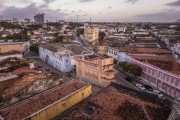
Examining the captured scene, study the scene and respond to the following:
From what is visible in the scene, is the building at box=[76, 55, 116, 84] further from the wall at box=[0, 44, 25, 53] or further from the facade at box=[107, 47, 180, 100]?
the wall at box=[0, 44, 25, 53]

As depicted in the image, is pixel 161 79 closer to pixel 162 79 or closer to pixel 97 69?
pixel 162 79

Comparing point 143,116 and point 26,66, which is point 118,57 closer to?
point 26,66

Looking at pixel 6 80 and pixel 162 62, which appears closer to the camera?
pixel 6 80

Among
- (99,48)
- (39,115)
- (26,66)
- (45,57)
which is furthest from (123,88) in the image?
(99,48)

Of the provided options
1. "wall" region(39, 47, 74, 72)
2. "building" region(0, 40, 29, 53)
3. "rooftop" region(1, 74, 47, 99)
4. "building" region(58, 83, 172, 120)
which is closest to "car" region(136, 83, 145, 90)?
"building" region(58, 83, 172, 120)

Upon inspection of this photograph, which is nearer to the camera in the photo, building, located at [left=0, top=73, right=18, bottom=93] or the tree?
building, located at [left=0, top=73, right=18, bottom=93]

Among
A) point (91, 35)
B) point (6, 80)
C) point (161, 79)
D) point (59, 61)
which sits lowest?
point (161, 79)

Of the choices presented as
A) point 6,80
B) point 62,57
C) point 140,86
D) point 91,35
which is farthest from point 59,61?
point 91,35
